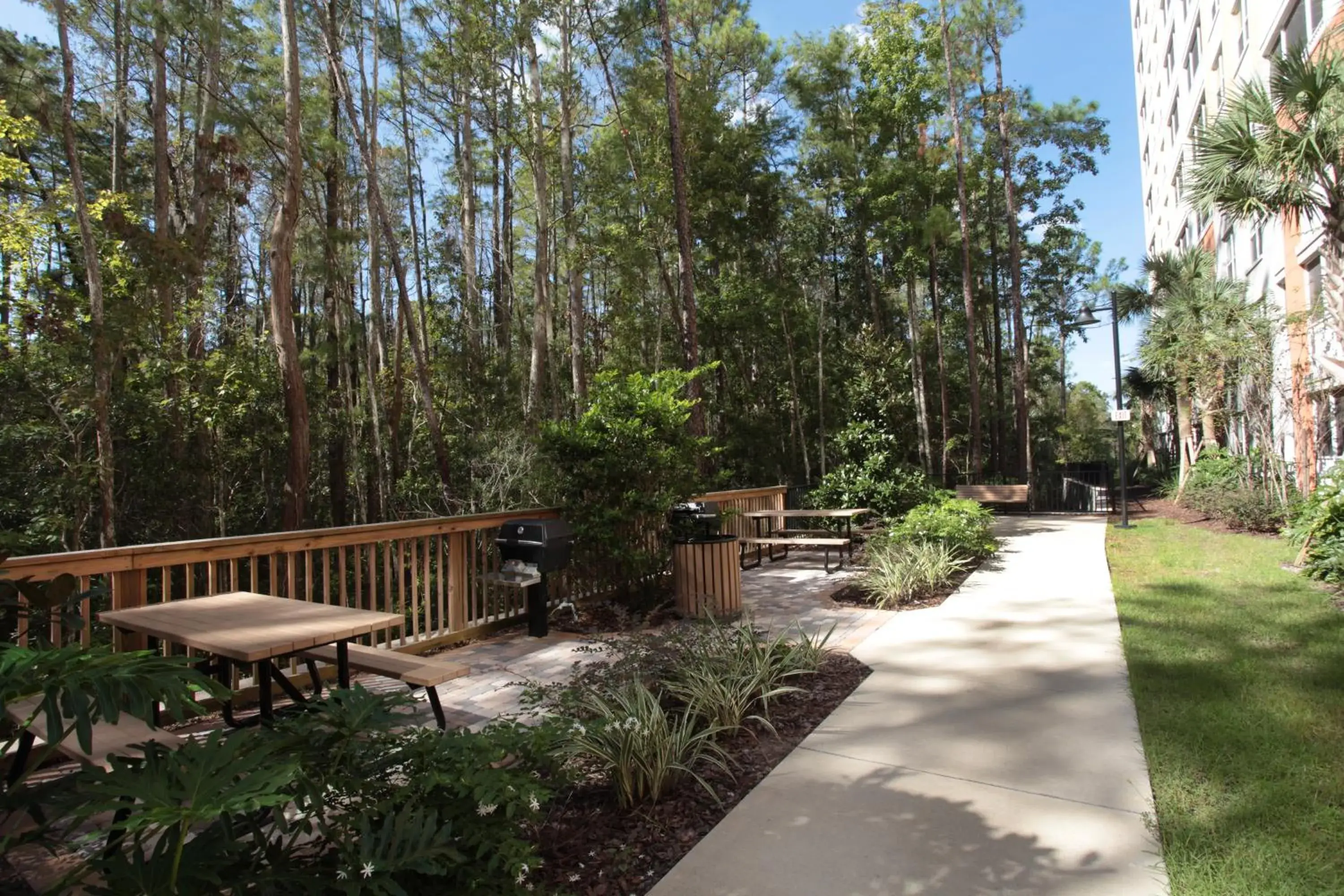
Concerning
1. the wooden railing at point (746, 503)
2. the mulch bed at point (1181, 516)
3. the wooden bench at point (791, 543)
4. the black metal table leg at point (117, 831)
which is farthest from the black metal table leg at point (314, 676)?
the mulch bed at point (1181, 516)

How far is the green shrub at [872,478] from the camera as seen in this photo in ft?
37.7

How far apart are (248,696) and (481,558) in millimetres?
2047

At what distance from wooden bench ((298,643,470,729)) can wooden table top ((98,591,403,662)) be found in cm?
15

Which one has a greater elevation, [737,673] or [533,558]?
[533,558]

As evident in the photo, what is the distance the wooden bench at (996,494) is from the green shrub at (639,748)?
44.0ft

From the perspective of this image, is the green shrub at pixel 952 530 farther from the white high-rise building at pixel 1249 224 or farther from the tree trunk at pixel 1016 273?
the tree trunk at pixel 1016 273

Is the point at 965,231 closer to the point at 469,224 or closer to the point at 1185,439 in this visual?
the point at 1185,439

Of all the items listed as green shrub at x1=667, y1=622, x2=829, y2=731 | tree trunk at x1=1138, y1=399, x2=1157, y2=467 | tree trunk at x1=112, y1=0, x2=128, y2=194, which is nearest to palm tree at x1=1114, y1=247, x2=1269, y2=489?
tree trunk at x1=1138, y1=399, x2=1157, y2=467

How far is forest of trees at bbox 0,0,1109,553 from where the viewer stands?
33.0 feet

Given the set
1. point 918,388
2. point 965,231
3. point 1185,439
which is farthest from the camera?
point 918,388

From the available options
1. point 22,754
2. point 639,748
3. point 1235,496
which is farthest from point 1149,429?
point 22,754

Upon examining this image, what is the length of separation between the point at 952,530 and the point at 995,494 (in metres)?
7.94

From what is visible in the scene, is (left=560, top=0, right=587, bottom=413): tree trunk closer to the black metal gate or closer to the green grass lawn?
the green grass lawn

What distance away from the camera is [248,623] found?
2.98 metres
